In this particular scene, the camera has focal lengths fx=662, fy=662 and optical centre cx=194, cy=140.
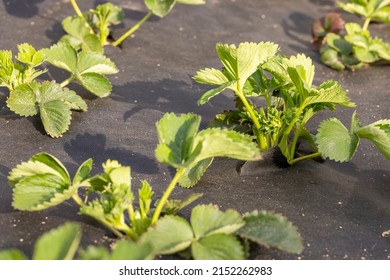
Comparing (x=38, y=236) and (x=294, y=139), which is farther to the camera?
(x=294, y=139)

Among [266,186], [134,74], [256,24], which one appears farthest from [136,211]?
[256,24]

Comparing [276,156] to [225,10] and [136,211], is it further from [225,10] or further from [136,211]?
[225,10]

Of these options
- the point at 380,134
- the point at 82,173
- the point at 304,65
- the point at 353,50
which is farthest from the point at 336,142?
the point at 353,50

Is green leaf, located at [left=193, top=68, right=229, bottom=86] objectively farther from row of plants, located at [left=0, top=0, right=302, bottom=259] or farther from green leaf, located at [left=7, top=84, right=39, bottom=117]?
green leaf, located at [left=7, top=84, right=39, bottom=117]

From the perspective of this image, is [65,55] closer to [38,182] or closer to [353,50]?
[38,182]

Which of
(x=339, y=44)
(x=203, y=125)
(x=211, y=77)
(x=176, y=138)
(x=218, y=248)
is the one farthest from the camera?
(x=339, y=44)

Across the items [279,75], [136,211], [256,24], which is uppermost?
[279,75]

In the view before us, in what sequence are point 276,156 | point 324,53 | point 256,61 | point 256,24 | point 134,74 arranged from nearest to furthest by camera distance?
point 256,61
point 276,156
point 134,74
point 324,53
point 256,24

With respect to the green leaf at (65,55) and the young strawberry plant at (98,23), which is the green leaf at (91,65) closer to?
the green leaf at (65,55)

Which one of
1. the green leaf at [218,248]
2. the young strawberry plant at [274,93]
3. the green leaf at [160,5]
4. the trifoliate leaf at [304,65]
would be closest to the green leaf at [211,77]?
the young strawberry plant at [274,93]
